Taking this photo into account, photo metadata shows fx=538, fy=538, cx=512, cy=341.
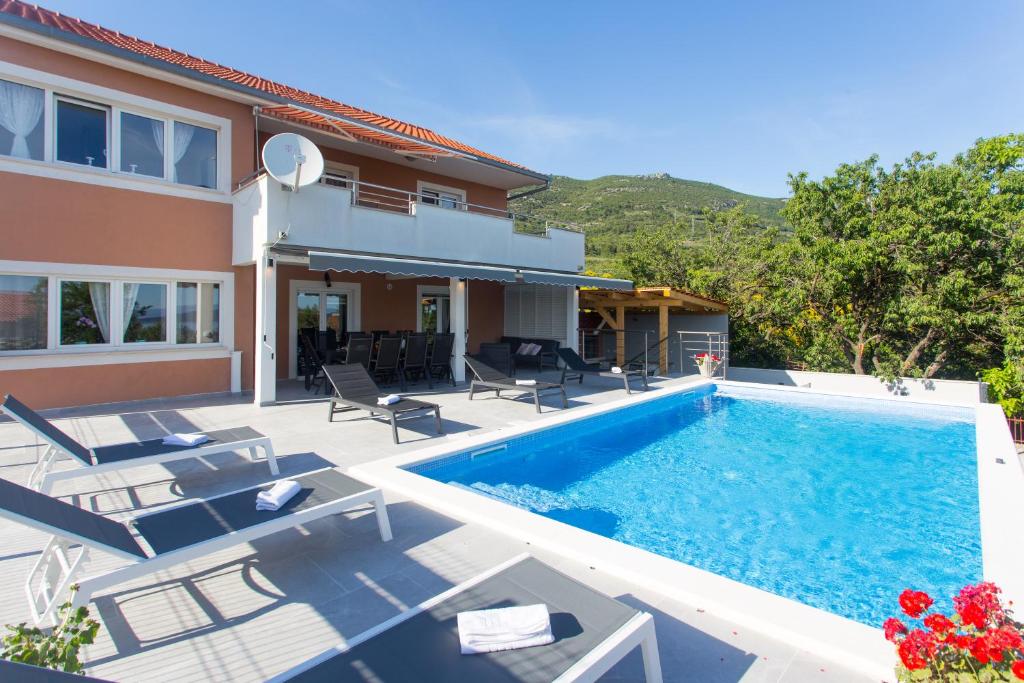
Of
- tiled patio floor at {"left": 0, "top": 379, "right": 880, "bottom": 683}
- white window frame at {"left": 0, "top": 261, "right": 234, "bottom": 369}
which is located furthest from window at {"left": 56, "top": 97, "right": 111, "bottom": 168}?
tiled patio floor at {"left": 0, "top": 379, "right": 880, "bottom": 683}

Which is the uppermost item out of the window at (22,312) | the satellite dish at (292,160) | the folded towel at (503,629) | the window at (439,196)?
the window at (439,196)

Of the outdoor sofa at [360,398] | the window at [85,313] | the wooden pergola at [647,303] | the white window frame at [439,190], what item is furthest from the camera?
the white window frame at [439,190]

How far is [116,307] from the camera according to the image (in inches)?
614

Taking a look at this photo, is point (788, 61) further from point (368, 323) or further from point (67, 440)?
point (67, 440)

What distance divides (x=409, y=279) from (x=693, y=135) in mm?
27762

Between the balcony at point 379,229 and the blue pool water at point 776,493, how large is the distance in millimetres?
9186

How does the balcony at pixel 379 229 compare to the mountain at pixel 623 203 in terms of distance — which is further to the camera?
the mountain at pixel 623 203

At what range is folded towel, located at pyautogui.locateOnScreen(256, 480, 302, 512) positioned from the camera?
6.01 metres

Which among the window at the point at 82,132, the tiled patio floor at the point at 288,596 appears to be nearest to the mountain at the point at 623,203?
the window at the point at 82,132

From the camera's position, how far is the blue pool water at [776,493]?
24.6 ft

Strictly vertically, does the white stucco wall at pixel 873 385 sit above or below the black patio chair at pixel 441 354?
below

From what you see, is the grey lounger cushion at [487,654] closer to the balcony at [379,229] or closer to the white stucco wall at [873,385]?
the balcony at [379,229]

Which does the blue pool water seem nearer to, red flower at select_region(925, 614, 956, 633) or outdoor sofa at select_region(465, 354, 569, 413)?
outdoor sofa at select_region(465, 354, 569, 413)

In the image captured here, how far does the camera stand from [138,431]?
12.1m
